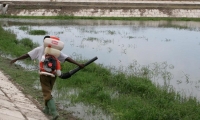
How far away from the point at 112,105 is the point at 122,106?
247mm

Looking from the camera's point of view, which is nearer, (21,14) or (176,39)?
(176,39)

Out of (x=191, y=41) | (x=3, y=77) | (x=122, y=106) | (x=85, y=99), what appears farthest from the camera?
(x=191, y=41)

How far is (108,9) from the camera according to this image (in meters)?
33.5

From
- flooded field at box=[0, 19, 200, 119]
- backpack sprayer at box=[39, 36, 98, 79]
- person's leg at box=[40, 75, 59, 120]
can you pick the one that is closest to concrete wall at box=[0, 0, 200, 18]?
flooded field at box=[0, 19, 200, 119]

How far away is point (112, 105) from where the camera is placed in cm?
628

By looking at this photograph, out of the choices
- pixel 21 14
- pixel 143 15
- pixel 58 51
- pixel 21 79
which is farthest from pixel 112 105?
pixel 21 14

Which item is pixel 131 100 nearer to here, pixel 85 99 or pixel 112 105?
pixel 112 105

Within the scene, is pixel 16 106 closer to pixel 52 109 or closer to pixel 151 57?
pixel 52 109

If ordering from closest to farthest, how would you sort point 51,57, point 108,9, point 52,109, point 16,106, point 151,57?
point 51,57
point 52,109
point 16,106
point 151,57
point 108,9

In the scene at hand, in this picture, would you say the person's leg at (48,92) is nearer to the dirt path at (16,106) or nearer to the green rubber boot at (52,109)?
the green rubber boot at (52,109)

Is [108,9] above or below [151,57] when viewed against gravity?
below

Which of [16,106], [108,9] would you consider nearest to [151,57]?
[16,106]

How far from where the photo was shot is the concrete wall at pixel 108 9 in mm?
33006

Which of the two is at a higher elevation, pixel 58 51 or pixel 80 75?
pixel 58 51
